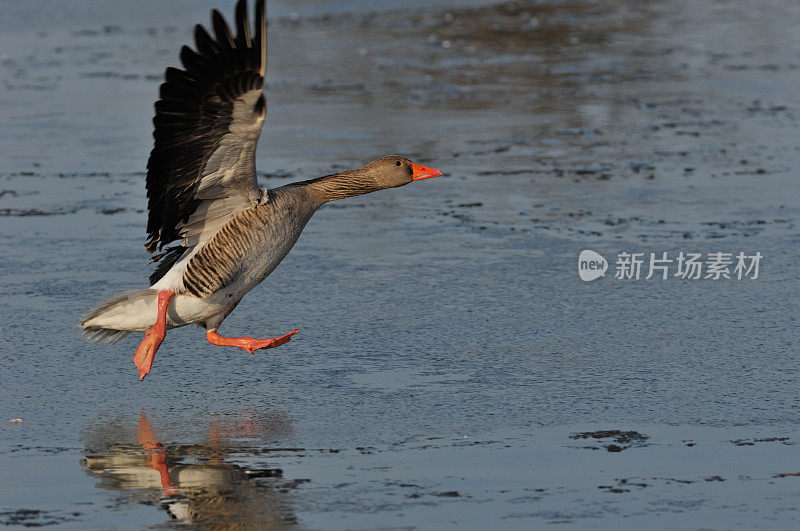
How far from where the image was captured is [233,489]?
4.29 m

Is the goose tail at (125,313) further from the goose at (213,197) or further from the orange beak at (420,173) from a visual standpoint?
the orange beak at (420,173)

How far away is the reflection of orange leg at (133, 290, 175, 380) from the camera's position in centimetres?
533

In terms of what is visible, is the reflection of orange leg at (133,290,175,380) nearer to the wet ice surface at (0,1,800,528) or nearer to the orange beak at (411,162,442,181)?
the wet ice surface at (0,1,800,528)

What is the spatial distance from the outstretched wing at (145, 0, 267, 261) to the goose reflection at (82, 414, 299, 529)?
1.03 m

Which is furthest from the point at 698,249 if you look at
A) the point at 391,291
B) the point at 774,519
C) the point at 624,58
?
the point at 624,58

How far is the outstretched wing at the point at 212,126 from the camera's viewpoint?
5027 millimetres

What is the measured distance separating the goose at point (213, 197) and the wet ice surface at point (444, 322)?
0.87 ft

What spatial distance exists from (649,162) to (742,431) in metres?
5.00

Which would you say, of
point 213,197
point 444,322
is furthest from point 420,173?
point 213,197

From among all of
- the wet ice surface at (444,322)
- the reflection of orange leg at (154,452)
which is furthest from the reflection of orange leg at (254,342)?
the reflection of orange leg at (154,452)

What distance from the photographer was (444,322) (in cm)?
624

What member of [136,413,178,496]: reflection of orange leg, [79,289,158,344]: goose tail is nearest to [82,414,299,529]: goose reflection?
[136,413,178,496]: reflection of orange leg

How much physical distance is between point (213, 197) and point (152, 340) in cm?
68

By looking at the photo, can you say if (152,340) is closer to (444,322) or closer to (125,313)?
(125,313)
